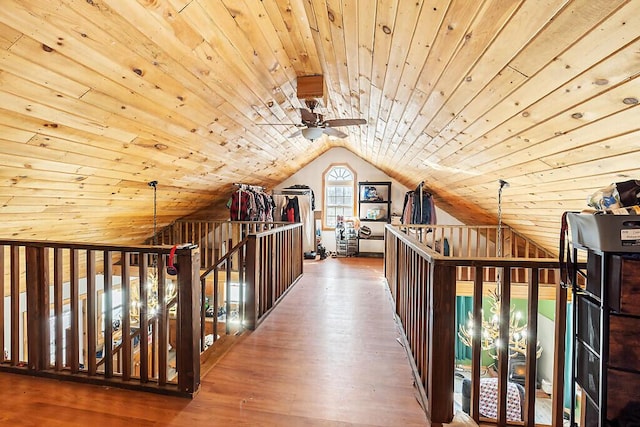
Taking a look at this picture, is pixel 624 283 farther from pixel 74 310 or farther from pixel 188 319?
pixel 74 310

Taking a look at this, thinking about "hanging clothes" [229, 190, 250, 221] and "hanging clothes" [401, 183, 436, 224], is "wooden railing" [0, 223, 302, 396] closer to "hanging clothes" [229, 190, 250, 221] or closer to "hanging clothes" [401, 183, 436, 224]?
"hanging clothes" [229, 190, 250, 221]

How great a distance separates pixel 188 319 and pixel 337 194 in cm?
606

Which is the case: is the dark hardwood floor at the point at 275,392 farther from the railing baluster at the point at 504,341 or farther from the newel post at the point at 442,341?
the railing baluster at the point at 504,341

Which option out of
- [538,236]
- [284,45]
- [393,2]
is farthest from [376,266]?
[393,2]

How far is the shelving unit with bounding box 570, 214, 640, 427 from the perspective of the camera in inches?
47.0

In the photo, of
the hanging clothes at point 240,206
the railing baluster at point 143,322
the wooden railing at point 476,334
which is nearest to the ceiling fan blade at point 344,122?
the wooden railing at point 476,334

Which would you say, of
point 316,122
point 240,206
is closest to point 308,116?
point 316,122

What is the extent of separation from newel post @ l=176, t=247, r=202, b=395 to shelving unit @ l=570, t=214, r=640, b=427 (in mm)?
2002

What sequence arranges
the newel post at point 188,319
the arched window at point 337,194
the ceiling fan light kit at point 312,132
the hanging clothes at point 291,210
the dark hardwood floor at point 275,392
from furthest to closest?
the arched window at point 337,194 → the hanging clothes at point 291,210 → the ceiling fan light kit at point 312,132 → the newel post at point 188,319 → the dark hardwood floor at point 275,392

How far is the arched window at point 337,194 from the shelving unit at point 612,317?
6.41 metres

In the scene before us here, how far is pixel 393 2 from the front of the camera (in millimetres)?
1453

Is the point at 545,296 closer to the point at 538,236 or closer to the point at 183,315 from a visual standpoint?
the point at 538,236

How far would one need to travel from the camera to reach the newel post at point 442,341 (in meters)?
1.67

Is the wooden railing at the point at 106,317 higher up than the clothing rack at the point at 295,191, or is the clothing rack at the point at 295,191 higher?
the clothing rack at the point at 295,191
